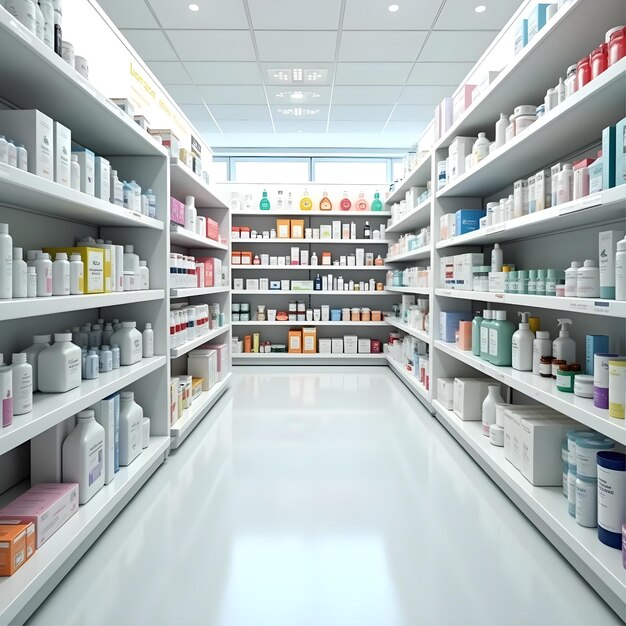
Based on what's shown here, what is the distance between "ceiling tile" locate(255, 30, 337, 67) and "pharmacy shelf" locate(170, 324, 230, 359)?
10.6 ft

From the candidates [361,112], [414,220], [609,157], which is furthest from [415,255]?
[609,157]

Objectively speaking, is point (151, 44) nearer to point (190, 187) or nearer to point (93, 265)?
point (190, 187)

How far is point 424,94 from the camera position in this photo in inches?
259

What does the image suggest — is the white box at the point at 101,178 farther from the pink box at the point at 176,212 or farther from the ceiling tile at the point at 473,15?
the ceiling tile at the point at 473,15

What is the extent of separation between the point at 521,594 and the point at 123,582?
1.46 metres

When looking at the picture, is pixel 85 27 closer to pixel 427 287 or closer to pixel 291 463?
pixel 291 463

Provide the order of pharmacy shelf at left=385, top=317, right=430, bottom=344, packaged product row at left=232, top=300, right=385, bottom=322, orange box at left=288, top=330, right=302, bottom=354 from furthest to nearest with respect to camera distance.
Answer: packaged product row at left=232, top=300, right=385, bottom=322
orange box at left=288, top=330, right=302, bottom=354
pharmacy shelf at left=385, top=317, right=430, bottom=344

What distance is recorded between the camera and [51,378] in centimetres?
203

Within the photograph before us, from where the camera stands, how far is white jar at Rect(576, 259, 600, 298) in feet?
6.20

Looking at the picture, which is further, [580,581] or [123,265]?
[123,265]

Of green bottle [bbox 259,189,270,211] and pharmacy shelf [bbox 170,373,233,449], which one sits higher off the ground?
green bottle [bbox 259,189,270,211]

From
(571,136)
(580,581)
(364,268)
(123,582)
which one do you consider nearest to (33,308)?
(123,582)

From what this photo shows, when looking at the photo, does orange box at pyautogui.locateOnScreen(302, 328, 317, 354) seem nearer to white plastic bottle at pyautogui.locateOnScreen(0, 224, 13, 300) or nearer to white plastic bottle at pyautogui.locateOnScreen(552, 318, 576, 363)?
white plastic bottle at pyautogui.locateOnScreen(552, 318, 576, 363)

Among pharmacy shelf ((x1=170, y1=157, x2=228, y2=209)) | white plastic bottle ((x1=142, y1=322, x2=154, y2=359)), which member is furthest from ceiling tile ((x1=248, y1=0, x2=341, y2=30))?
white plastic bottle ((x1=142, y1=322, x2=154, y2=359))
